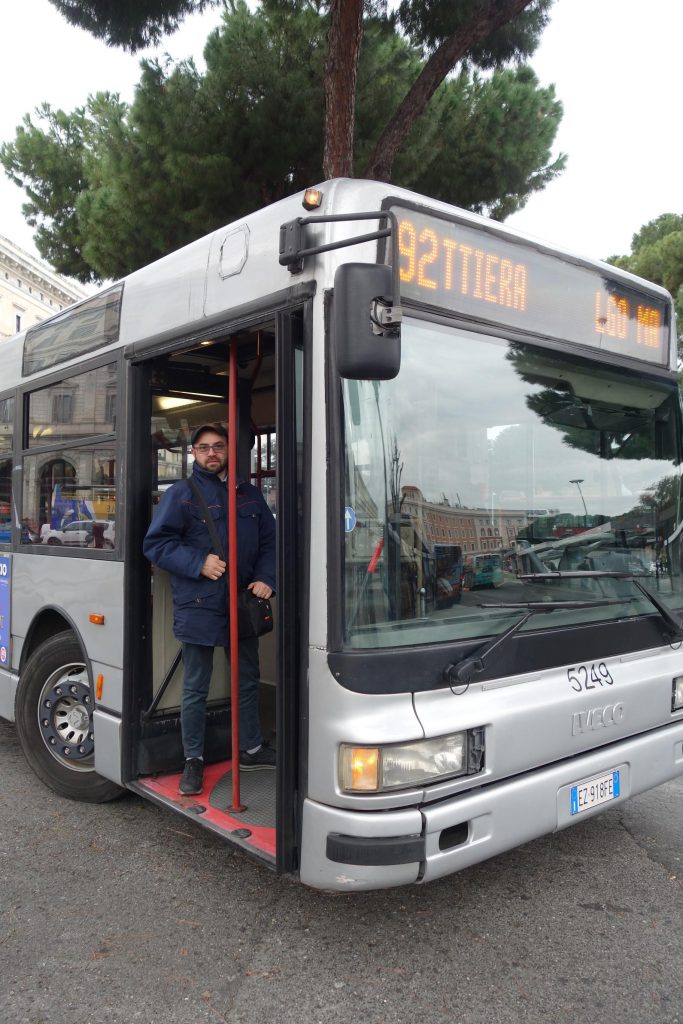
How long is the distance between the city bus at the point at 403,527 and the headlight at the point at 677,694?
0.01 m

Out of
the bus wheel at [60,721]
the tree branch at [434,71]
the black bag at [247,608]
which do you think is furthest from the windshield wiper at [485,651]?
the tree branch at [434,71]

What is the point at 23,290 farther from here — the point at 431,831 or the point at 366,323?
the point at 431,831

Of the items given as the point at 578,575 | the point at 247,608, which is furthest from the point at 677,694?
the point at 247,608

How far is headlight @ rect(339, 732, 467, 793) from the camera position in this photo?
247 cm

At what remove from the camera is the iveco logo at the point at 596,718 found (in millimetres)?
2932

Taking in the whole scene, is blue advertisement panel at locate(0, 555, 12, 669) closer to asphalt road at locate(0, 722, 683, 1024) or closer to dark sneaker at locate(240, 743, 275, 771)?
asphalt road at locate(0, 722, 683, 1024)

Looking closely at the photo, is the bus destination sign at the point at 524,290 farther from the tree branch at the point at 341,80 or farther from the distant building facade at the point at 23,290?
the distant building facade at the point at 23,290

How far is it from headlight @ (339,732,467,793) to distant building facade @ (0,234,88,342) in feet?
150

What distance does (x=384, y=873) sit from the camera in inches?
96.7

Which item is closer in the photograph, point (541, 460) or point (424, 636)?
point (424, 636)

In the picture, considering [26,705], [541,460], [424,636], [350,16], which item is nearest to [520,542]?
[541,460]

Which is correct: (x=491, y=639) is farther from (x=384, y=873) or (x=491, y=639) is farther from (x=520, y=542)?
(x=384, y=873)

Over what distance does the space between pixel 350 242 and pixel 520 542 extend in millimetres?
1221

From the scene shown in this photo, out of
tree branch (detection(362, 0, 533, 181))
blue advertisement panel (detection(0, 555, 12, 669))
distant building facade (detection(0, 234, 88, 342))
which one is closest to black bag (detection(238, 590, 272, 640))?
blue advertisement panel (detection(0, 555, 12, 669))
